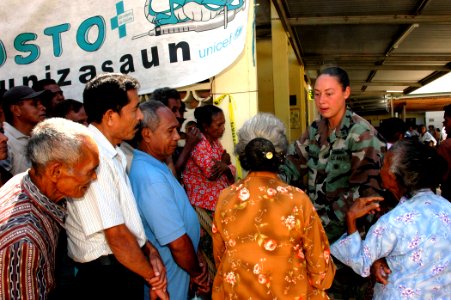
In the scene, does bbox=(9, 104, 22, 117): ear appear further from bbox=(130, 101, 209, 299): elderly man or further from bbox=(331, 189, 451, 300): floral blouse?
bbox=(331, 189, 451, 300): floral blouse

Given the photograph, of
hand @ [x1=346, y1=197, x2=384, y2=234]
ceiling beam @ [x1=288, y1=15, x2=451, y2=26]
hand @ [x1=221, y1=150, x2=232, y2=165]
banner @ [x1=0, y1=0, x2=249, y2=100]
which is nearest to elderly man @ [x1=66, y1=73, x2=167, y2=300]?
hand @ [x1=346, y1=197, x2=384, y2=234]

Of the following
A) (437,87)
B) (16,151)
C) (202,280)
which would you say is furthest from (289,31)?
(437,87)

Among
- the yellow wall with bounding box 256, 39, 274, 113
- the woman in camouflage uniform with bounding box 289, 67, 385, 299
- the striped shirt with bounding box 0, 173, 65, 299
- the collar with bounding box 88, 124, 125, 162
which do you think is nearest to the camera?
the striped shirt with bounding box 0, 173, 65, 299

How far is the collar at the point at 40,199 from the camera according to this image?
1.66m

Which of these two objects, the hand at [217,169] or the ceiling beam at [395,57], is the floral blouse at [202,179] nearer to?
the hand at [217,169]

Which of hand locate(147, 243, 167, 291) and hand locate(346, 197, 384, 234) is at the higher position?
hand locate(346, 197, 384, 234)

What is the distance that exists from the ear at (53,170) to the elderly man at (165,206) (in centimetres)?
55

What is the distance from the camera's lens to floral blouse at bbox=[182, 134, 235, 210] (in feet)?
11.1

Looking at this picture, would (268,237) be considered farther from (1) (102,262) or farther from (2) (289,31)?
(2) (289,31)

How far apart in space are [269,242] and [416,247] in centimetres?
69

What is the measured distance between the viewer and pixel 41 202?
167 centimetres

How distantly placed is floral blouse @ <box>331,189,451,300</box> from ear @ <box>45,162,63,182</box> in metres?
1.47

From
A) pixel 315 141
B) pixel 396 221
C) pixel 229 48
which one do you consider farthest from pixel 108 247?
pixel 229 48

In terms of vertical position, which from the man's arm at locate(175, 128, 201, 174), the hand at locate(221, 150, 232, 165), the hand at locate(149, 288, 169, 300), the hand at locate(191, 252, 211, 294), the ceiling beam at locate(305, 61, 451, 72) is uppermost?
the ceiling beam at locate(305, 61, 451, 72)
